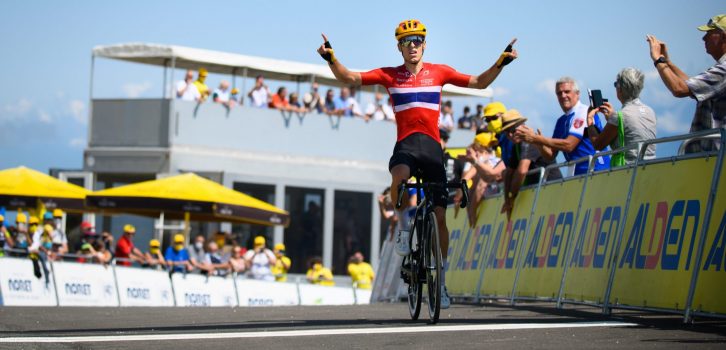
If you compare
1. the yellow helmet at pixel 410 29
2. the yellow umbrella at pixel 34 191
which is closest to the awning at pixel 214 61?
the yellow umbrella at pixel 34 191

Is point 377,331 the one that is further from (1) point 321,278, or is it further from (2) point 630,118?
(1) point 321,278

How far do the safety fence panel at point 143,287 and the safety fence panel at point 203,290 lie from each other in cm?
25

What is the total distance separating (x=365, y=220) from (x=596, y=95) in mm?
26575

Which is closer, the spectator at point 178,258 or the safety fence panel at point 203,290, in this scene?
the safety fence panel at point 203,290

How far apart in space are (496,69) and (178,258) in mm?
18209

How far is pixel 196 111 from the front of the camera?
3834cm

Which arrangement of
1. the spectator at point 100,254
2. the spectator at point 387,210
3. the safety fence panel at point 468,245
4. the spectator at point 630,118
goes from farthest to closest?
the spectator at point 100,254 < the spectator at point 387,210 < the safety fence panel at point 468,245 < the spectator at point 630,118

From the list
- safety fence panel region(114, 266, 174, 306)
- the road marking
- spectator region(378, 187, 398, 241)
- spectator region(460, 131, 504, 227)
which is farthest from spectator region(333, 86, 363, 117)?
the road marking

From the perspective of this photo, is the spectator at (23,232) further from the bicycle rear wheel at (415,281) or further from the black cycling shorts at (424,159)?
the black cycling shorts at (424,159)

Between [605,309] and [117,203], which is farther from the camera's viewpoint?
[117,203]

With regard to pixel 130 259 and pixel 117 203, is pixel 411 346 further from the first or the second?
pixel 117 203

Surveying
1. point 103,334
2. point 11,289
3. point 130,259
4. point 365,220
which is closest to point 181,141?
point 365,220

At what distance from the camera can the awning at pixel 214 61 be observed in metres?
38.4

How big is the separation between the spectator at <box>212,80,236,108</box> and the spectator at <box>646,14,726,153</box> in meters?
28.4
